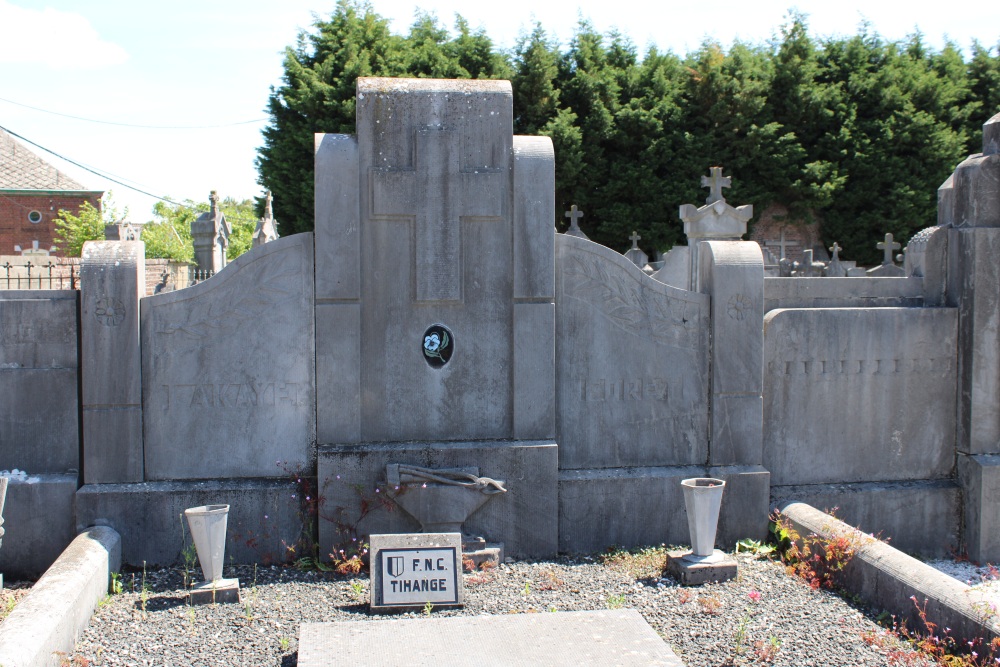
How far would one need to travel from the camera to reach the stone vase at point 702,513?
568 centimetres

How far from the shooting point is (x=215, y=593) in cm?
519

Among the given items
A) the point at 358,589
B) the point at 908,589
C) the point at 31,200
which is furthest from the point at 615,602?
the point at 31,200

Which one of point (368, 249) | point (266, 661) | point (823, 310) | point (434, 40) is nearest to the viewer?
point (266, 661)

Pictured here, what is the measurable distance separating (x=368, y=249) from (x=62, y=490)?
8.71 ft

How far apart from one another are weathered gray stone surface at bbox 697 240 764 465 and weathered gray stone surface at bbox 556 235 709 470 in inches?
3.7

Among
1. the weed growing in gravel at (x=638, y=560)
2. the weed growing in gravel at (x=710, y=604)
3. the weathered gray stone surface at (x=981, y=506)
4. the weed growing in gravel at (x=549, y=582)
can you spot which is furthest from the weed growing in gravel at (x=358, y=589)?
the weathered gray stone surface at (x=981, y=506)

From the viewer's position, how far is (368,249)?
19.9ft

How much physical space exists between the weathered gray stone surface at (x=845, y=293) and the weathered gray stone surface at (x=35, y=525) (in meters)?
5.78

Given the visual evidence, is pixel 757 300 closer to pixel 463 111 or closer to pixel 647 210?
pixel 463 111

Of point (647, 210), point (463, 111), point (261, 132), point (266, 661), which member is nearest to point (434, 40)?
point (261, 132)

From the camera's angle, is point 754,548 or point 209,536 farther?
point 754,548

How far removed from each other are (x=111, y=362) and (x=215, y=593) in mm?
1833

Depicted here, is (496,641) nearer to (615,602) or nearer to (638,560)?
(615,602)

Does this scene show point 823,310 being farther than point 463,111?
Yes
